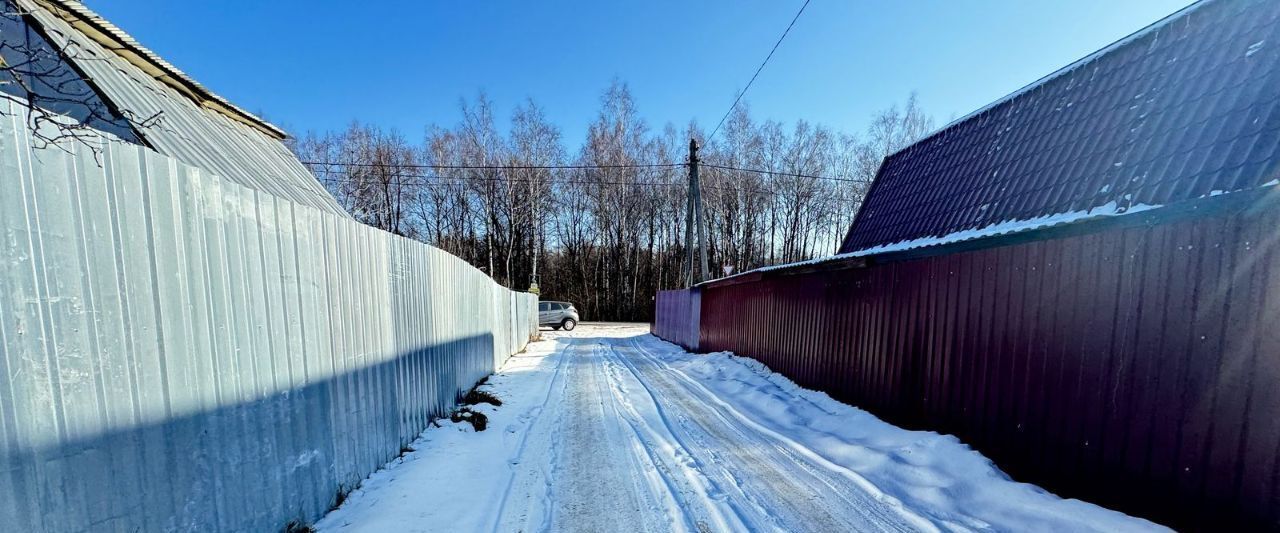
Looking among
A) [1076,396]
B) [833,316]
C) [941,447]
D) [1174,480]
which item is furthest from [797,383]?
[1174,480]

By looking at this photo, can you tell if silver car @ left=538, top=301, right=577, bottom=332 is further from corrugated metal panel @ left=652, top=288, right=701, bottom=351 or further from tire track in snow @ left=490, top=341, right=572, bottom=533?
tire track in snow @ left=490, top=341, right=572, bottom=533

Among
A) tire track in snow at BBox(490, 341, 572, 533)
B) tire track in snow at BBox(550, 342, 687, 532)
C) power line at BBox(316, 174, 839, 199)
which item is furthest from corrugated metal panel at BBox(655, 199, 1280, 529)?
power line at BBox(316, 174, 839, 199)

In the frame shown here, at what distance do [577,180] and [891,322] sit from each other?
82.1 feet

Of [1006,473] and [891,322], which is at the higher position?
[891,322]

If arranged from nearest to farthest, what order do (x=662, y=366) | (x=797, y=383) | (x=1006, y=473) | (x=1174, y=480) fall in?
(x=1174, y=480)
(x=1006, y=473)
(x=797, y=383)
(x=662, y=366)

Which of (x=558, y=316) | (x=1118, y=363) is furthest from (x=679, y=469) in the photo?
(x=558, y=316)

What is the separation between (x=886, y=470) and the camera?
372 centimetres

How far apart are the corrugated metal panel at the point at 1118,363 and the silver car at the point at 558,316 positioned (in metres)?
16.7

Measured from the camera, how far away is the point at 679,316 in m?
14.5

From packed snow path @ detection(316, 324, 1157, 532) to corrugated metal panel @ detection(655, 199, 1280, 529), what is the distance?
0.31 m

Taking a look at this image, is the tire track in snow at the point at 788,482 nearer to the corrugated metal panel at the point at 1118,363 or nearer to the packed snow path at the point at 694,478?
the packed snow path at the point at 694,478

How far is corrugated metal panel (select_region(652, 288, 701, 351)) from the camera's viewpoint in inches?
511

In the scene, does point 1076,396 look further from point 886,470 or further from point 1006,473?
point 886,470

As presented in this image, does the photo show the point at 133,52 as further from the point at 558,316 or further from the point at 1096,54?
the point at 558,316
